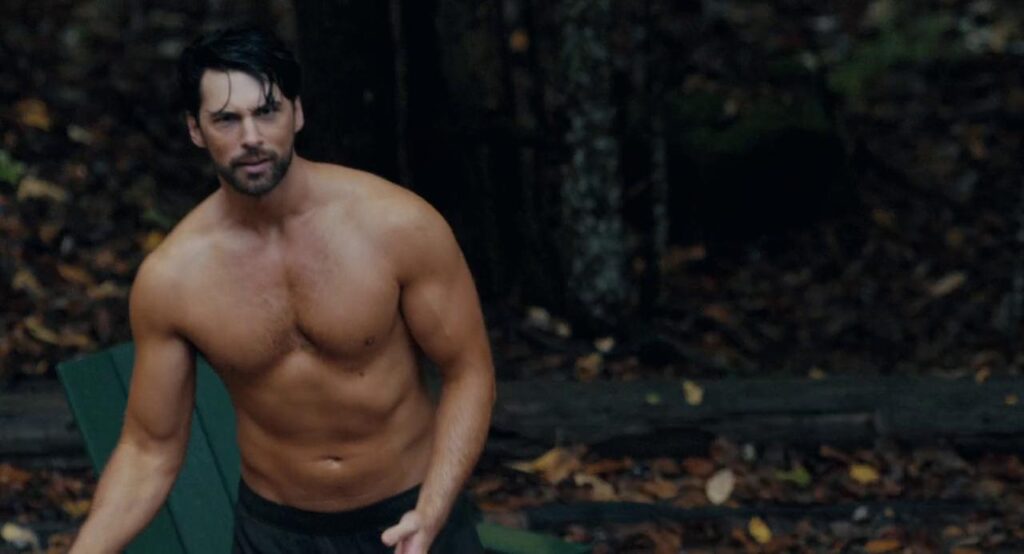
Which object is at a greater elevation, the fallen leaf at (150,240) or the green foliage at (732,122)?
the green foliage at (732,122)

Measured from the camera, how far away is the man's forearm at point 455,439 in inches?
139

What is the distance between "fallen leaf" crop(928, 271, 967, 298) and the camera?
8766 millimetres

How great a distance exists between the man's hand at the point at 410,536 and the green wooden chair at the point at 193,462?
1.43m

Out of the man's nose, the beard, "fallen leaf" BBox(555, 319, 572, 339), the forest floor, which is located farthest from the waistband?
"fallen leaf" BBox(555, 319, 572, 339)

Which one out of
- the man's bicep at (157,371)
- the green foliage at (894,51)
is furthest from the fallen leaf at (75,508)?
the green foliage at (894,51)

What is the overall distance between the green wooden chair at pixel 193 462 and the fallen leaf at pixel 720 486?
162 cm

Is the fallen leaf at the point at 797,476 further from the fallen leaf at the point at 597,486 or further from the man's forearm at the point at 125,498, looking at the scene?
the man's forearm at the point at 125,498

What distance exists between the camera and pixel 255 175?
3.31m

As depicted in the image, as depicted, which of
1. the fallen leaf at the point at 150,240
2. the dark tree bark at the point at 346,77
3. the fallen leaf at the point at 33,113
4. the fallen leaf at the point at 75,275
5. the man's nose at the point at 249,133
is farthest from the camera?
the fallen leaf at the point at 33,113

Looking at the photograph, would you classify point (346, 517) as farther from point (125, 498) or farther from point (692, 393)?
point (692, 393)

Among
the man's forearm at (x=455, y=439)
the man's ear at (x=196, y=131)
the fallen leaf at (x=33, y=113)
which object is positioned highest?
the man's ear at (x=196, y=131)

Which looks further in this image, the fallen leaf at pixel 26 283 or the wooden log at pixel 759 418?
the fallen leaf at pixel 26 283

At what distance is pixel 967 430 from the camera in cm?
675

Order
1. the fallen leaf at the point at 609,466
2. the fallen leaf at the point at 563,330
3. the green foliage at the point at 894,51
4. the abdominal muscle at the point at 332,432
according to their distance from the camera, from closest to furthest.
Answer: the abdominal muscle at the point at 332,432 → the fallen leaf at the point at 609,466 → the fallen leaf at the point at 563,330 → the green foliage at the point at 894,51
